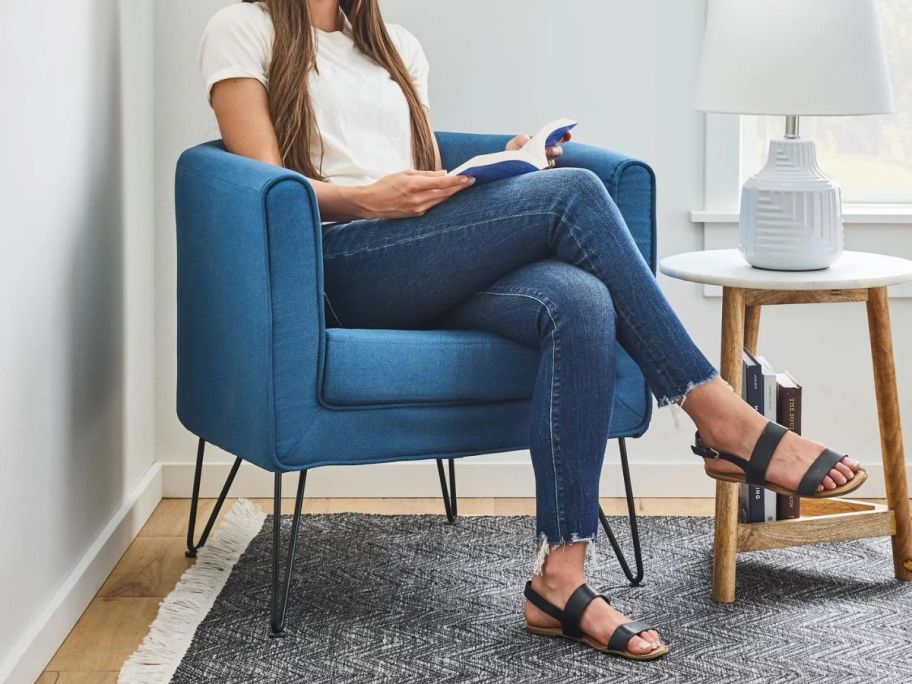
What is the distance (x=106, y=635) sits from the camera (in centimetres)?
185

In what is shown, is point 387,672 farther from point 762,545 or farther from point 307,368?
point 762,545

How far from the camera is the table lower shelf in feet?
6.68

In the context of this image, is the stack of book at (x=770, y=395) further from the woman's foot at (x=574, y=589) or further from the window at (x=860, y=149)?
the window at (x=860, y=149)

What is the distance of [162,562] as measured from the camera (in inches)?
86.0

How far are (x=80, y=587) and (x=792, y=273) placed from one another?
1.29 metres

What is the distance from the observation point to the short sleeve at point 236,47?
199 cm

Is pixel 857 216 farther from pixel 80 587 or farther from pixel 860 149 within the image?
pixel 80 587

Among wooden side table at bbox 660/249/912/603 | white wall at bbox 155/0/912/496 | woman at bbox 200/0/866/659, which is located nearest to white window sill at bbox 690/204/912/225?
white wall at bbox 155/0/912/496

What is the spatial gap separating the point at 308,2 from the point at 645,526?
1206 millimetres

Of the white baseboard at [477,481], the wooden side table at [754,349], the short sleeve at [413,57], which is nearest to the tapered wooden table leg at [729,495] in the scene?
the wooden side table at [754,349]

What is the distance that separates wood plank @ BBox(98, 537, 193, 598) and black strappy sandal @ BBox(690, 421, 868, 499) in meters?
0.99

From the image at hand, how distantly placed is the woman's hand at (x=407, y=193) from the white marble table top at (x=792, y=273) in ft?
1.40

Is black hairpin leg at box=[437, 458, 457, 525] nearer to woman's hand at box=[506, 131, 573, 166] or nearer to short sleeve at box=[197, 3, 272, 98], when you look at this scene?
Result: woman's hand at box=[506, 131, 573, 166]

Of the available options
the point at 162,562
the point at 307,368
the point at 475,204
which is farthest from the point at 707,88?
the point at 162,562
